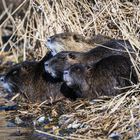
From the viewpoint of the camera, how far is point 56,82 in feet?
21.6

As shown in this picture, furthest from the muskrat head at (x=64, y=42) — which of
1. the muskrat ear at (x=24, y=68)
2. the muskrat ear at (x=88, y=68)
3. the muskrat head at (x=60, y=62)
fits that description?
the muskrat ear at (x=88, y=68)

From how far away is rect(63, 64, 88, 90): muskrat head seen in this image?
598 cm

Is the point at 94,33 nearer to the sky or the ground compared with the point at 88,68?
nearer to the sky

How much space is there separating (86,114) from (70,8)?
2488 mm

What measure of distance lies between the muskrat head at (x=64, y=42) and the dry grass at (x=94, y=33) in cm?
45

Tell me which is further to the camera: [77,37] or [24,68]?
[77,37]

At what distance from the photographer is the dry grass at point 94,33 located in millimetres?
5114

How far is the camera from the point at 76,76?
6.00m

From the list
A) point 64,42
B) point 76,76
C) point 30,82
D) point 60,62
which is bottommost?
point 30,82

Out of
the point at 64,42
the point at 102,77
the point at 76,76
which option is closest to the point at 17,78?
the point at 64,42

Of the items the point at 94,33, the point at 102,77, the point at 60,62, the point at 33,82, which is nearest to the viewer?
the point at 102,77

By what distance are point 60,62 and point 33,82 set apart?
58 cm

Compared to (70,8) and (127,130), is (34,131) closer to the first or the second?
(127,130)

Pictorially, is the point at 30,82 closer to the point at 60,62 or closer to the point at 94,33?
the point at 60,62
